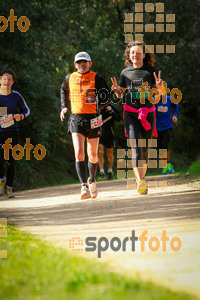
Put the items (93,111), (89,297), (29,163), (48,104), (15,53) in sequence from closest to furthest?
(89,297) → (93,111) → (15,53) → (48,104) → (29,163)

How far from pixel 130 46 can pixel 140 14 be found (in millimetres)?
15623

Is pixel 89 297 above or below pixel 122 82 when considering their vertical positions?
below

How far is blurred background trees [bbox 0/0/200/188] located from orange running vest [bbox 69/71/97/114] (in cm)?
856

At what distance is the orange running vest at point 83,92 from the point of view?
7977 mm

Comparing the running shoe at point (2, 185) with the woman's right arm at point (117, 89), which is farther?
the running shoe at point (2, 185)

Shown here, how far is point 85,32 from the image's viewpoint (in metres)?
23.1

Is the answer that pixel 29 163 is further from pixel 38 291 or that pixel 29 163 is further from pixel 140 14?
pixel 38 291

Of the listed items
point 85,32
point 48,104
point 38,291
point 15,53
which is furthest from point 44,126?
point 38,291

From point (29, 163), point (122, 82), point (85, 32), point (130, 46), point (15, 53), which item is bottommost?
point (29, 163)

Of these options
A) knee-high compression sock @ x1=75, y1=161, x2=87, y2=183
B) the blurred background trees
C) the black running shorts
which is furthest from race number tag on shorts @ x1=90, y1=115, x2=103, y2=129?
the blurred background trees

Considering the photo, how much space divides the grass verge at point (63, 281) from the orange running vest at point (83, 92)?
402 cm

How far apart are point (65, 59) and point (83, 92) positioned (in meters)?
14.9

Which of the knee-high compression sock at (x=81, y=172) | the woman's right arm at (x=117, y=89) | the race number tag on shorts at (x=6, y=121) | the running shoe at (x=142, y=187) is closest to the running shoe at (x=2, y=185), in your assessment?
the race number tag on shorts at (x=6, y=121)

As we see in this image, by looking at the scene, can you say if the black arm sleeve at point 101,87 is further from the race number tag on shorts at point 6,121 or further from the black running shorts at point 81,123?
the race number tag on shorts at point 6,121
